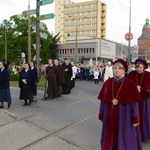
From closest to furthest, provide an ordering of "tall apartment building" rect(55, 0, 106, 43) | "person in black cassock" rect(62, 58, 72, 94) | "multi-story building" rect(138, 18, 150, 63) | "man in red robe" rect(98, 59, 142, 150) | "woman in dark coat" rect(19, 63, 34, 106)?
"man in red robe" rect(98, 59, 142, 150) < "woman in dark coat" rect(19, 63, 34, 106) < "person in black cassock" rect(62, 58, 72, 94) < "multi-story building" rect(138, 18, 150, 63) < "tall apartment building" rect(55, 0, 106, 43)

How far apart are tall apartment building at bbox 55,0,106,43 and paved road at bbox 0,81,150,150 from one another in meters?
92.5

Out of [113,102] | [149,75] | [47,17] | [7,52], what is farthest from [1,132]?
[7,52]

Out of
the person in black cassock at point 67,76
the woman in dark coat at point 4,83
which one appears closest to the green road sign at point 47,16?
the person in black cassock at point 67,76

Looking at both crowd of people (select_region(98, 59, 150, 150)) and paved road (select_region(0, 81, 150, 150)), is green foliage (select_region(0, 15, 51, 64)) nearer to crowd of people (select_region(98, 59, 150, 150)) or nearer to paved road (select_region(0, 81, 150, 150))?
paved road (select_region(0, 81, 150, 150))

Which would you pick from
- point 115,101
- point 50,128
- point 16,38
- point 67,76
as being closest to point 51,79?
point 67,76

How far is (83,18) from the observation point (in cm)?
11019

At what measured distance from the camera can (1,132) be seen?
21.0 ft

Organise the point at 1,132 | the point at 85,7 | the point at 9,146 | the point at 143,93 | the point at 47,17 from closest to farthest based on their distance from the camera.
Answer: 1. the point at 9,146
2. the point at 143,93
3. the point at 1,132
4. the point at 47,17
5. the point at 85,7

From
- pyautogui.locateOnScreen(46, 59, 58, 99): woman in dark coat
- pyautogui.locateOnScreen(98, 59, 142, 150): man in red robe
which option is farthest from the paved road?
pyautogui.locateOnScreen(46, 59, 58, 99): woman in dark coat

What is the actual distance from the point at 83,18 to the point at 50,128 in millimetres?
106331

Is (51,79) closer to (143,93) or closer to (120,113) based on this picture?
(143,93)

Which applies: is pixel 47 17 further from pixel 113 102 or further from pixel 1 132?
pixel 113 102

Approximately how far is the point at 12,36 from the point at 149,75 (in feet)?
166

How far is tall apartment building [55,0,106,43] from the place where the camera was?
105250mm
